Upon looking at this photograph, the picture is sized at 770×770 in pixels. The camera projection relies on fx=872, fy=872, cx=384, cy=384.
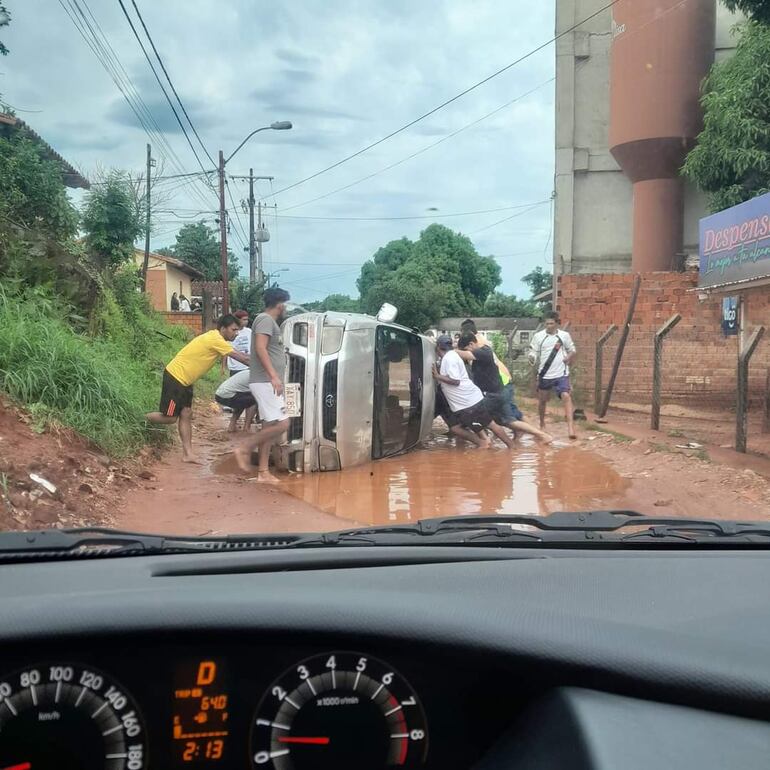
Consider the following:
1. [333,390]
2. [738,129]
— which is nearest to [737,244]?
[738,129]

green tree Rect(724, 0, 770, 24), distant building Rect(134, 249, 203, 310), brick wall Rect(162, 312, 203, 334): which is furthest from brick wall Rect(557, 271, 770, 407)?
distant building Rect(134, 249, 203, 310)

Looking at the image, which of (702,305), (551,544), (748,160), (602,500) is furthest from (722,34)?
(551,544)

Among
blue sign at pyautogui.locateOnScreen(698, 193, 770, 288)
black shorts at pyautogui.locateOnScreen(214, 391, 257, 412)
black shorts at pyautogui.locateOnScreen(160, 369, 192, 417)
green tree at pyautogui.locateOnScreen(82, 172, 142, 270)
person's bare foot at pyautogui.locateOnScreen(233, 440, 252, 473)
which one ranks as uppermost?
green tree at pyautogui.locateOnScreen(82, 172, 142, 270)

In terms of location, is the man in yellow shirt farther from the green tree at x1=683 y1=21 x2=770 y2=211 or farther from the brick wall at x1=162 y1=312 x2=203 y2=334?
the brick wall at x1=162 y1=312 x2=203 y2=334

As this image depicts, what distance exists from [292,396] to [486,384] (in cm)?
328

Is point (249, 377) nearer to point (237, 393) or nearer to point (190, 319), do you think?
point (237, 393)

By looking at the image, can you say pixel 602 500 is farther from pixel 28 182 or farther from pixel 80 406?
pixel 28 182

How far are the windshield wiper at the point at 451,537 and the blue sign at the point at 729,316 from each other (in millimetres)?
15304

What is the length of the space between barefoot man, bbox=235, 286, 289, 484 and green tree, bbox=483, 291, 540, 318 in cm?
4369

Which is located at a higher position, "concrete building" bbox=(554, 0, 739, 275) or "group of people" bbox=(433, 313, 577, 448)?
"concrete building" bbox=(554, 0, 739, 275)

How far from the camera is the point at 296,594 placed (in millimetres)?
1925

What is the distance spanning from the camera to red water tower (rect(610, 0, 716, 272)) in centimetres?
2223

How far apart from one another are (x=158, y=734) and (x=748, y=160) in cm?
2044

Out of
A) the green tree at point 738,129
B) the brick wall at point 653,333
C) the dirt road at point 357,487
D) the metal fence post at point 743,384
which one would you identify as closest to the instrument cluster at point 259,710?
the dirt road at point 357,487
